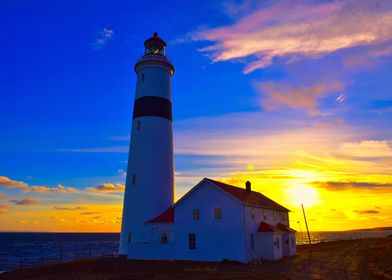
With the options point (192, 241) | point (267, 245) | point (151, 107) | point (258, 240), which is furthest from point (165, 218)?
point (151, 107)

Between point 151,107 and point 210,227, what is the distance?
10.6 meters


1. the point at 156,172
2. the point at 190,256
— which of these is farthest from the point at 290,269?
the point at 156,172

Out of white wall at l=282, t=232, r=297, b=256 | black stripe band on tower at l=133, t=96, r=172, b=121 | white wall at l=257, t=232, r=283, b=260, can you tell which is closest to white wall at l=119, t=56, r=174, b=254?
black stripe band on tower at l=133, t=96, r=172, b=121

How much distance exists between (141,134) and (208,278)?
14.5 m

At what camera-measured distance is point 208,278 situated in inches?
707

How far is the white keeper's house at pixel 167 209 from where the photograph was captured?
1019 inches

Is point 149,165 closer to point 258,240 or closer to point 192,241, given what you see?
point 192,241

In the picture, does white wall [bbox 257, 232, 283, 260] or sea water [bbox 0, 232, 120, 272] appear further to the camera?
sea water [bbox 0, 232, 120, 272]

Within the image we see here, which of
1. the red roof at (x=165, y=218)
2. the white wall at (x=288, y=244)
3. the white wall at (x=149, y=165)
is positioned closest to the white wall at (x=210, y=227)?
the red roof at (x=165, y=218)

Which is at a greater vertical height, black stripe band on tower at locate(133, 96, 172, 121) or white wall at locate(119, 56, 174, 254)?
black stripe band on tower at locate(133, 96, 172, 121)

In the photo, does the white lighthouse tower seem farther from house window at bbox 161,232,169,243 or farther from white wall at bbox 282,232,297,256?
white wall at bbox 282,232,297,256

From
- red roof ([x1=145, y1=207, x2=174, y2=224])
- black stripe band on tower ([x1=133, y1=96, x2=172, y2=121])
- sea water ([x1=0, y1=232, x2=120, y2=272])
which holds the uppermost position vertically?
black stripe band on tower ([x1=133, y1=96, x2=172, y2=121])

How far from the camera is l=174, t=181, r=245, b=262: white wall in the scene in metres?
25.4

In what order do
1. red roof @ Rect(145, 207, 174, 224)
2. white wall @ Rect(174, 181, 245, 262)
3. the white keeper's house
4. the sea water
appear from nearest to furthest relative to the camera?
white wall @ Rect(174, 181, 245, 262) < the white keeper's house < red roof @ Rect(145, 207, 174, 224) < the sea water
